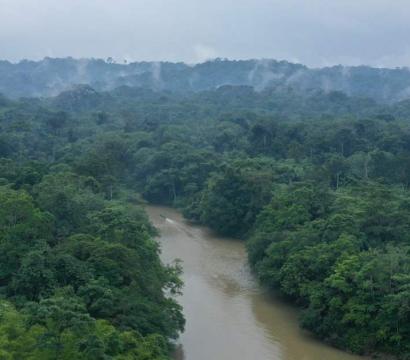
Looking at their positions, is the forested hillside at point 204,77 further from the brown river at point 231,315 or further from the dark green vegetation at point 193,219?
the brown river at point 231,315

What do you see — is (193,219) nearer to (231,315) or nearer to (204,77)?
(231,315)

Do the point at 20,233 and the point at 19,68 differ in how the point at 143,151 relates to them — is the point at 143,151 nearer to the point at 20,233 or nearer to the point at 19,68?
the point at 20,233

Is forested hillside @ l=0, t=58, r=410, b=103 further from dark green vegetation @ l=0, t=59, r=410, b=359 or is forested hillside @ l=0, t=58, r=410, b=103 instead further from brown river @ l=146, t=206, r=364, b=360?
brown river @ l=146, t=206, r=364, b=360

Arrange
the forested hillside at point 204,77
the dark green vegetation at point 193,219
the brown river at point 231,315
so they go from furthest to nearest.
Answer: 1. the forested hillside at point 204,77
2. the brown river at point 231,315
3. the dark green vegetation at point 193,219

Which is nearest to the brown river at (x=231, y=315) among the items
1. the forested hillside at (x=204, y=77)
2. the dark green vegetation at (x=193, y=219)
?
the dark green vegetation at (x=193, y=219)

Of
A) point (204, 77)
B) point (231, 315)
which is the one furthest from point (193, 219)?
point (204, 77)

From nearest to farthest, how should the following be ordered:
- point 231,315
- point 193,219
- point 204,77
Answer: point 231,315 < point 193,219 < point 204,77
